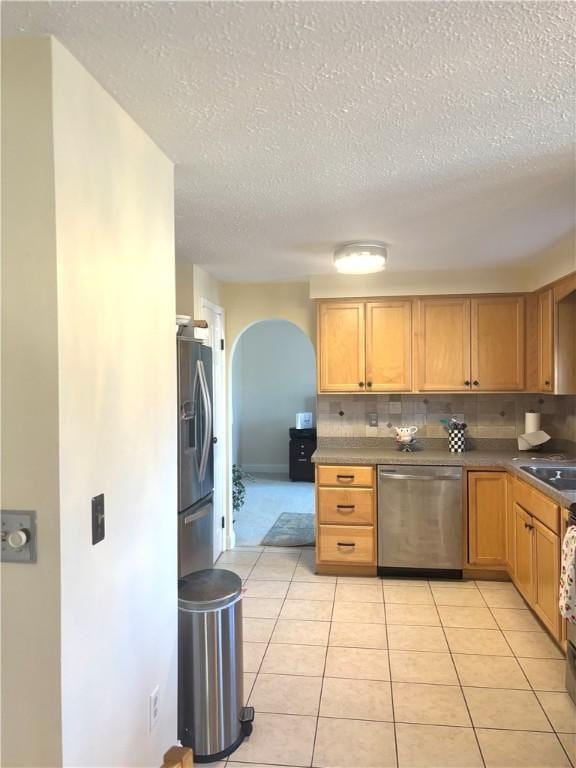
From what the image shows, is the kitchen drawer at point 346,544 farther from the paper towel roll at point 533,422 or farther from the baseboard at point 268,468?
the baseboard at point 268,468

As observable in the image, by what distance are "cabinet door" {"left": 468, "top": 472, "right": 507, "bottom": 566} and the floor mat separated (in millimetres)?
1552

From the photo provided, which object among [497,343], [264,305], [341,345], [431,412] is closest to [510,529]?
[431,412]

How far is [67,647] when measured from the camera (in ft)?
3.97

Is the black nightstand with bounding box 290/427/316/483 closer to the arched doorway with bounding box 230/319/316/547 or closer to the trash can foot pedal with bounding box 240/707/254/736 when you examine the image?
the arched doorway with bounding box 230/319/316/547

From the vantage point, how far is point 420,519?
3.72m

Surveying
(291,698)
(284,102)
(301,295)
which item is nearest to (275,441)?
(301,295)

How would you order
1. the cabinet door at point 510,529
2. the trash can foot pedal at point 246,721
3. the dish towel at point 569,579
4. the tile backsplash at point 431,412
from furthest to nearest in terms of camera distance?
1. the tile backsplash at point 431,412
2. the cabinet door at point 510,529
3. the dish towel at point 569,579
4. the trash can foot pedal at point 246,721

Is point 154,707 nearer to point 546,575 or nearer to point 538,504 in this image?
point 546,575

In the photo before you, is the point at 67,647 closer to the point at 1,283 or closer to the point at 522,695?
the point at 1,283

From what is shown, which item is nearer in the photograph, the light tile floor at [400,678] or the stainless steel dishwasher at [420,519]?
the light tile floor at [400,678]

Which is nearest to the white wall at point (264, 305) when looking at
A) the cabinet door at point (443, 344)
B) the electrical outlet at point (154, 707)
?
the cabinet door at point (443, 344)

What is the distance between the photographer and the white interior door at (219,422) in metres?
4.23

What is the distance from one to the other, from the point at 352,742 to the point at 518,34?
2487 mm

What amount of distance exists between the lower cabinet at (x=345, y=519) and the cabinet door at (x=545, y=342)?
4.60ft
